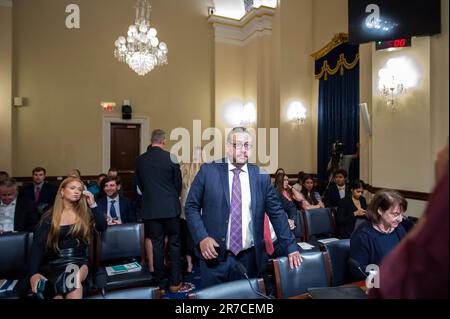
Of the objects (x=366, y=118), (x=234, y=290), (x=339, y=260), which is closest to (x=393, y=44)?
(x=366, y=118)

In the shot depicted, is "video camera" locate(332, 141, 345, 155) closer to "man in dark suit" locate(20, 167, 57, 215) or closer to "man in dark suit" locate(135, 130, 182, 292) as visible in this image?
"man in dark suit" locate(135, 130, 182, 292)

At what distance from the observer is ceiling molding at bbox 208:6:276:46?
7.48 m

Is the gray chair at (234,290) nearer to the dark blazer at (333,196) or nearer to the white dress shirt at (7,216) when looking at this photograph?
the white dress shirt at (7,216)

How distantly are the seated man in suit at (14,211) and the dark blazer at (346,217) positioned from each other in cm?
338

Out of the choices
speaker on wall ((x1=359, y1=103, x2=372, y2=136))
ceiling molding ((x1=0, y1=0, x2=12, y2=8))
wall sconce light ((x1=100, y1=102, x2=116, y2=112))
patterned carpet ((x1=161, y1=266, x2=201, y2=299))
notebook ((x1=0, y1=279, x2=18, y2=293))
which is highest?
ceiling molding ((x1=0, y1=0, x2=12, y2=8))

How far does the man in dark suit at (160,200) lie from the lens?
307cm

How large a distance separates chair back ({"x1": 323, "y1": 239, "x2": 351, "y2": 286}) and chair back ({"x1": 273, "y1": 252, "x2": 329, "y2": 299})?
6.6 inches

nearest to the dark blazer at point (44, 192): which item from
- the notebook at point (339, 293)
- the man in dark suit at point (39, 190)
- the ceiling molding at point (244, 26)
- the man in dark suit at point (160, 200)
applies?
the man in dark suit at point (39, 190)

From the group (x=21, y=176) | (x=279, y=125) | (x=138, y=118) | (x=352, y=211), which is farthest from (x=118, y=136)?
(x=352, y=211)

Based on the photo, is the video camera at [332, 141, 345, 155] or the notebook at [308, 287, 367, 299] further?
the video camera at [332, 141, 345, 155]

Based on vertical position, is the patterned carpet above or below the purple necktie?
below

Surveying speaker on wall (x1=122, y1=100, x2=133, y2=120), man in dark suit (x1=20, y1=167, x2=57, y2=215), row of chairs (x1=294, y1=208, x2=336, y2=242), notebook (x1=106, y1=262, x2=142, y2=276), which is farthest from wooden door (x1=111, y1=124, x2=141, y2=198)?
row of chairs (x1=294, y1=208, x2=336, y2=242)

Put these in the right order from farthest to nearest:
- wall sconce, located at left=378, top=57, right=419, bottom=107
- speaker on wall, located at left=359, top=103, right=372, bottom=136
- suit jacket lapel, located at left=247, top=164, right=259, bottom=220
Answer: speaker on wall, located at left=359, top=103, right=372, bottom=136 → wall sconce, located at left=378, top=57, right=419, bottom=107 → suit jacket lapel, located at left=247, top=164, right=259, bottom=220

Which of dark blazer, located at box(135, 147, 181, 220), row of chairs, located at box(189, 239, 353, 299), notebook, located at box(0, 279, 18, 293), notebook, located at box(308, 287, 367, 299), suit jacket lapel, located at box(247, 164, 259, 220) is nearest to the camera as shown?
notebook, located at box(308, 287, 367, 299)
